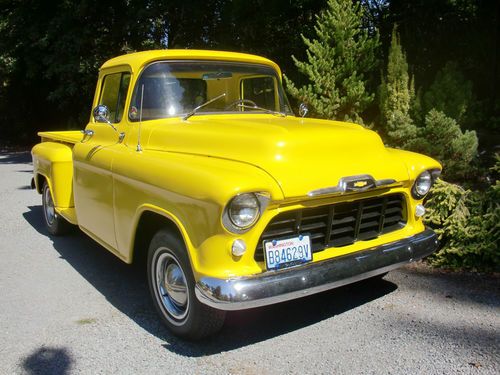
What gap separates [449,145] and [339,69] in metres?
2.15

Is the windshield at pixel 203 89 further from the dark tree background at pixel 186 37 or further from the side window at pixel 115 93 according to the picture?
the dark tree background at pixel 186 37

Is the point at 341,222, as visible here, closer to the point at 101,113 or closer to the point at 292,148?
the point at 292,148

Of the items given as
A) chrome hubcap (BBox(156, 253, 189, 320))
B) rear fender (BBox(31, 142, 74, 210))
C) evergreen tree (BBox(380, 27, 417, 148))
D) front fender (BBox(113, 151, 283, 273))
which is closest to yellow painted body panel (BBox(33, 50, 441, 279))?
front fender (BBox(113, 151, 283, 273))

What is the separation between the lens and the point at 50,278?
14.7 feet

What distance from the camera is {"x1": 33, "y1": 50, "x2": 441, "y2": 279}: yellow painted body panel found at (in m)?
2.82

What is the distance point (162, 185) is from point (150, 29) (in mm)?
10482

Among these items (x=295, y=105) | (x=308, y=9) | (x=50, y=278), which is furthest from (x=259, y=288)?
(x=308, y=9)

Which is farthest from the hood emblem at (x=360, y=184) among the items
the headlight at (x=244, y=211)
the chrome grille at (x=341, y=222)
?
the headlight at (x=244, y=211)

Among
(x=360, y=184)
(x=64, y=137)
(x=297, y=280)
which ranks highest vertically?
(x=64, y=137)

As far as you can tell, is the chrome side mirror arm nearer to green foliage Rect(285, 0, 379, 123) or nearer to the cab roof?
the cab roof

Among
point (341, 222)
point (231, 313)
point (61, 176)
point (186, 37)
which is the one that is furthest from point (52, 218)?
point (186, 37)

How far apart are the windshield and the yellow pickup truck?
11 millimetres

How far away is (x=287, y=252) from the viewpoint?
2.93m

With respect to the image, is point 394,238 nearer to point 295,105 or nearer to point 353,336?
point 353,336
